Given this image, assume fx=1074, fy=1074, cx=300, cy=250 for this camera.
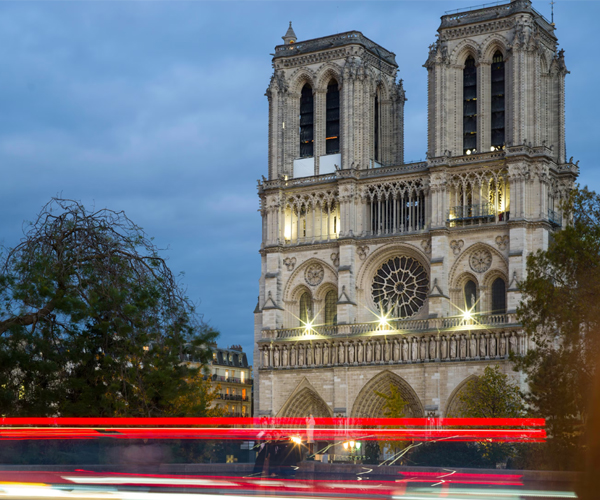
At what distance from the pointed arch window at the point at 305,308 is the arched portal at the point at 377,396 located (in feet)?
19.8

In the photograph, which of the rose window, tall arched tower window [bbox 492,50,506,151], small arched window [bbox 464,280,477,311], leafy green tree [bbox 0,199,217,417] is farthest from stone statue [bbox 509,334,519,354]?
leafy green tree [bbox 0,199,217,417]

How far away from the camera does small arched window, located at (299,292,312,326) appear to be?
62.3 meters

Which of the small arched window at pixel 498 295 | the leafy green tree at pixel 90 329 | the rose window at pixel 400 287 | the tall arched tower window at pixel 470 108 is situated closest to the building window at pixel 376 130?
the tall arched tower window at pixel 470 108

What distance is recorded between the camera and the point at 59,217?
67.5 feet

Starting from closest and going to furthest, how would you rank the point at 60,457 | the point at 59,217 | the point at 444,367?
the point at 60,457 < the point at 59,217 < the point at 444,367

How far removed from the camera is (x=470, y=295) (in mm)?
57500

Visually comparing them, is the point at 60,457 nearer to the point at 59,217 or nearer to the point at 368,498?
the point at 368,498

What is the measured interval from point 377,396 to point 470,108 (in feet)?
55.0

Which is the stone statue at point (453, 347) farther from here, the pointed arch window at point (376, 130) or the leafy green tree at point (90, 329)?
the leafy green tree at point (90, 329)

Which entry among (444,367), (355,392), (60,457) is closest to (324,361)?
(355,392)

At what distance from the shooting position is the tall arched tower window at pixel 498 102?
5850 cm

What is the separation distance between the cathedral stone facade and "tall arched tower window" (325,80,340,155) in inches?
3.4

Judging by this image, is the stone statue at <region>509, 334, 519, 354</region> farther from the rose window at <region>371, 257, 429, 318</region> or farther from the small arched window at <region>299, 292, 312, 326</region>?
the small arched window at <region>299, 292, 312, 326</region>

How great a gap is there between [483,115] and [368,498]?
46.1 m
